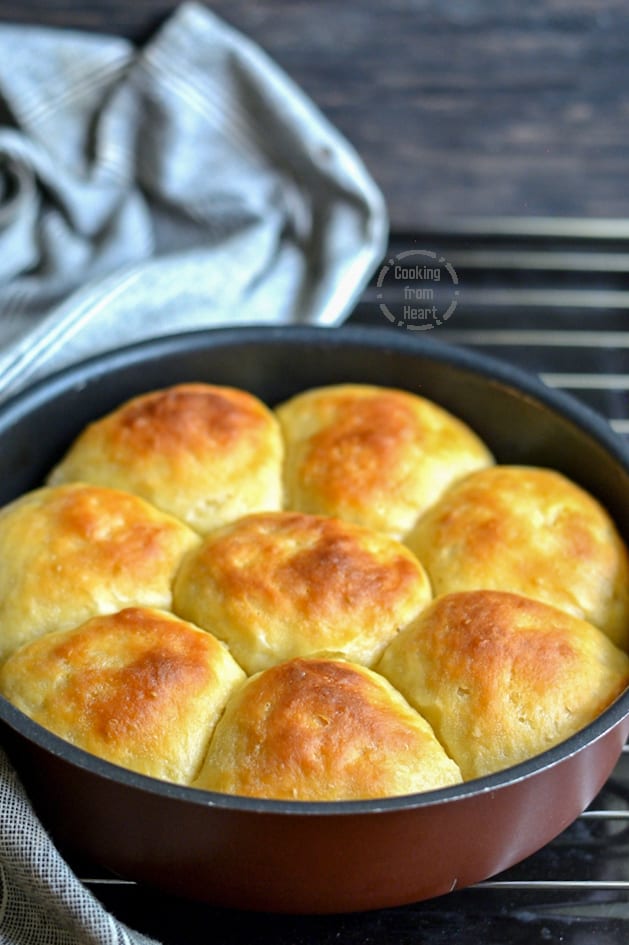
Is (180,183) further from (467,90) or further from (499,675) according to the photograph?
(499,675)

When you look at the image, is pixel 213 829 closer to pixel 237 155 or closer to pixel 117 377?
pixel 117 377

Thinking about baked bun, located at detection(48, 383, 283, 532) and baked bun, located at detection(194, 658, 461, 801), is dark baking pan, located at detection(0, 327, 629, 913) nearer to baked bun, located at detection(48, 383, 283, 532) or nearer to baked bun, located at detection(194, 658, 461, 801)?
baked bun, located at detection(194, 658, 461, 801)

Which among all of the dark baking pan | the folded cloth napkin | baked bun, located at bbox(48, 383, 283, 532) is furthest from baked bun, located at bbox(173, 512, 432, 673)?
the folded cloth napkin

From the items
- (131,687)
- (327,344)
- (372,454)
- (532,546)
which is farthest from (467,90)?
(131,687)

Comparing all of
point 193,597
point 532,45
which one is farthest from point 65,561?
point 532,45

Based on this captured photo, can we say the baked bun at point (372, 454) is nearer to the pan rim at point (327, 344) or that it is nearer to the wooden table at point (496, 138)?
the pan rim at point (327, 344)

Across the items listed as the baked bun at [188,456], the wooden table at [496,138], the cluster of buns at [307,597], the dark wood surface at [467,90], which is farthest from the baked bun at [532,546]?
the dark wood surface at [467,90]
